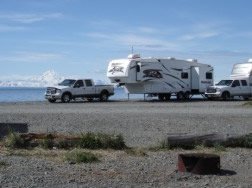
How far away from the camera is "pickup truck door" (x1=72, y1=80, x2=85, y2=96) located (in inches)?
1534

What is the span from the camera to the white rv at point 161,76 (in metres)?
39.0

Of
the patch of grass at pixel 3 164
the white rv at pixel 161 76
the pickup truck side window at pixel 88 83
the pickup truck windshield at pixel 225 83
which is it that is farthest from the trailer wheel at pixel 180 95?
the patch of grass at pixel 3 164

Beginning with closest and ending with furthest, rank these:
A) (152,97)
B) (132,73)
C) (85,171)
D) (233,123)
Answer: (85,171) < (233,123) < (132,73) < (152,97)

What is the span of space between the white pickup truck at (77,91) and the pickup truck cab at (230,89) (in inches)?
302

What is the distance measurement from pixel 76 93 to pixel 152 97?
853 cm

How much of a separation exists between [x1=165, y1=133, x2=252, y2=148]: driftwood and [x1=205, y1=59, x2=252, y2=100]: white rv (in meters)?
28.7

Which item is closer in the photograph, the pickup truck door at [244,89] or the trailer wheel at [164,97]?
the trailer wheel at [164,97]

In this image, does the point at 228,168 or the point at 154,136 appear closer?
the point at 228,168

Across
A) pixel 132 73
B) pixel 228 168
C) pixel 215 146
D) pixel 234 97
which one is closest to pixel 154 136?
pixel 215 146

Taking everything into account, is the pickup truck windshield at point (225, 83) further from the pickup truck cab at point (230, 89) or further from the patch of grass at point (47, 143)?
the patch of grass at point (47, 143)

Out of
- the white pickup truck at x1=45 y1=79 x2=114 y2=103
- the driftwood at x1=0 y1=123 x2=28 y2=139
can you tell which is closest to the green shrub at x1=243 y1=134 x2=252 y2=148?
the driftwood at x1=0 y1=123 x2=28 y2=139

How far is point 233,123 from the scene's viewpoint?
1933cm

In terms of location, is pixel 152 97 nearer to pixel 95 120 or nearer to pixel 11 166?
pixel 95 120

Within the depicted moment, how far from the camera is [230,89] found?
4172 centimetres
